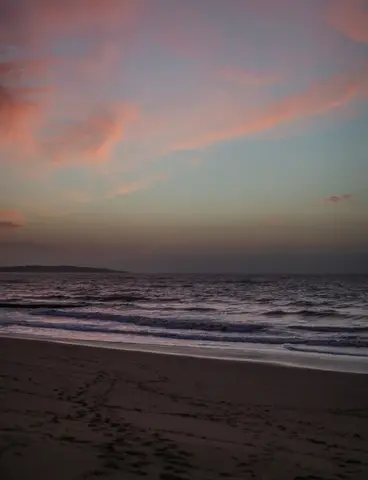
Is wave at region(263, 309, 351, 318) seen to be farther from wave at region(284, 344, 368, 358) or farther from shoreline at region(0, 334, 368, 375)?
shoreline at region(0, 334, 368, 375)

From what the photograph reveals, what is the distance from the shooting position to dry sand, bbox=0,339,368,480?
14.5ft

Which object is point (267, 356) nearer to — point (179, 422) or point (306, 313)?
point (179, 422)

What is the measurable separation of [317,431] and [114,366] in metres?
5.03

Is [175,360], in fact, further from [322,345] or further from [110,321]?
[110,321]

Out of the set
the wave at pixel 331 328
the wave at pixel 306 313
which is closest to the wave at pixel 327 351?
the wave at pixel 331 328

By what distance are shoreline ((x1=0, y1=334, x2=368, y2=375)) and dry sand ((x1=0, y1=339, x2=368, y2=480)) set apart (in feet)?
3.17

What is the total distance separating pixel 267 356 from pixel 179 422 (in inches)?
251

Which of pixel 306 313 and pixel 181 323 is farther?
pixel 306 313

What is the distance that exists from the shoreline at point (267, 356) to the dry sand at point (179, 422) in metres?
0.97

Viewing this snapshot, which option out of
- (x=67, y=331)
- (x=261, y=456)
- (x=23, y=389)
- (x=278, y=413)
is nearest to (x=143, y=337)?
(x=67, y=331)

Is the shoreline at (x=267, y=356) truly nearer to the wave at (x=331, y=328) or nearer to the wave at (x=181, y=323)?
the wave at (x=181, y=323)

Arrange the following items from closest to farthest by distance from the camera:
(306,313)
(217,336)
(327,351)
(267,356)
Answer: (267,356) < (327,351) < (217,336) < (306,313)

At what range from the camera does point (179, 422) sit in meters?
5.81

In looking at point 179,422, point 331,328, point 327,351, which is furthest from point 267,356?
point 331,328
